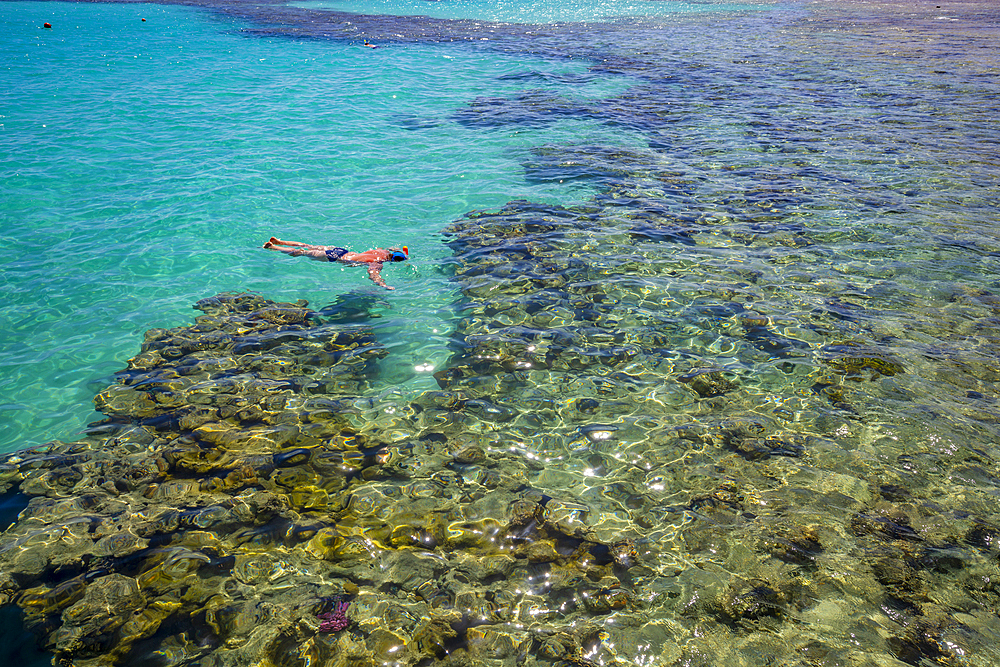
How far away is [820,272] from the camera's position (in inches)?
409

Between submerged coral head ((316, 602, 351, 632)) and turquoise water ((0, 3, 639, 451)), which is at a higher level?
turquoise water ((0, 3, 639, 451))

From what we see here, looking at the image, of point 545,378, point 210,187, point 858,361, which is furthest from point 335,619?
point 210,187

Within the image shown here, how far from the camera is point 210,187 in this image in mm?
15398

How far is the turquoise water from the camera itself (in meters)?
9.48

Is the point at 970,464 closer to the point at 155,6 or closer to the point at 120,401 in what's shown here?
the point at 120,401

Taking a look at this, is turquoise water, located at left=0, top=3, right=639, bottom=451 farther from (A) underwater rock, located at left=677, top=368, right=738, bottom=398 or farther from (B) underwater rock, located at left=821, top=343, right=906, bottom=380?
(B) underwater rock, located at left=821, top=343, right=906, bottom=380

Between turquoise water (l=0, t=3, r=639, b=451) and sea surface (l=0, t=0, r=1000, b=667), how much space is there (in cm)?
10

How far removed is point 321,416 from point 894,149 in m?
18.9

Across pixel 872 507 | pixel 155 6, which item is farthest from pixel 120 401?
pixel 155 6

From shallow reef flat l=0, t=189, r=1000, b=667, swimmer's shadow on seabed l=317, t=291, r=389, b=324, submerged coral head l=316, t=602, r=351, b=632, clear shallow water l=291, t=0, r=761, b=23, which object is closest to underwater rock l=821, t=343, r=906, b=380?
shallow reef flat l=0, t=189, r=1000, b=667

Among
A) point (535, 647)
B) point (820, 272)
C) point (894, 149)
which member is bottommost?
point (535, 647)

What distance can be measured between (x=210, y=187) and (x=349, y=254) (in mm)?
7047

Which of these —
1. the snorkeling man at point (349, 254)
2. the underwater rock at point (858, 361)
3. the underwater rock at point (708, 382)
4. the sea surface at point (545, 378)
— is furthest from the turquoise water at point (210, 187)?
the underwater rock at point (858, 361)

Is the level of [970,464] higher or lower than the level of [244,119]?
lower
